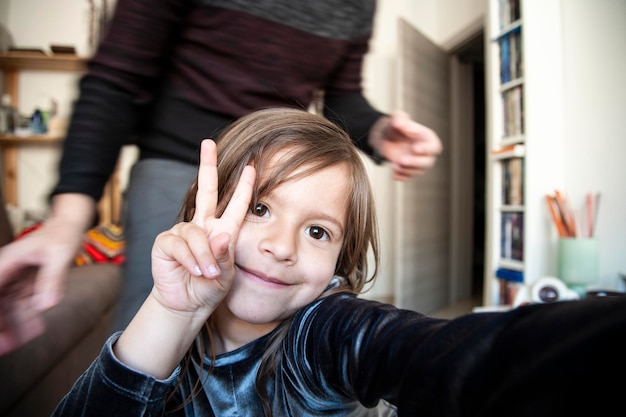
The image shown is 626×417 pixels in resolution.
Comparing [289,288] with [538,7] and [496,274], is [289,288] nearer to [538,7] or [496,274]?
[538,7]

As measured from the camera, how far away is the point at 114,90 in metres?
0.33

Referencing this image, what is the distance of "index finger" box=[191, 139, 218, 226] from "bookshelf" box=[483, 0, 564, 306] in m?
0.31

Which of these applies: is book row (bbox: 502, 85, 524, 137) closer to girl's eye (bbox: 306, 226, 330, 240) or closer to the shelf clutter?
girl's eye (bbox: 306, 226, 330, 240)

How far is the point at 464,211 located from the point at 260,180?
73.0 inches

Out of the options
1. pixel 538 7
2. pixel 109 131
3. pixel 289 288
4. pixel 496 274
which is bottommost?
pixel 496 274

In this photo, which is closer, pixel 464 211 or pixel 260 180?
pixel 260 180

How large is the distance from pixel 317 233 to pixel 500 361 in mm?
219

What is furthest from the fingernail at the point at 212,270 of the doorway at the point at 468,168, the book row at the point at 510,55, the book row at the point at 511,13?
the doorway at the point at 468,168

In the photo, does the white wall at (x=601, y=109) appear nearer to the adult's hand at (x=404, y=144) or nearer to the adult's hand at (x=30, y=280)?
the adult's hand at (x=404, y=144)

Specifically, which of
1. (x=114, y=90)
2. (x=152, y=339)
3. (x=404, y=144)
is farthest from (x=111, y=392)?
(x=404, y=144)

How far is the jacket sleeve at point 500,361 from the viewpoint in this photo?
0.10 metres

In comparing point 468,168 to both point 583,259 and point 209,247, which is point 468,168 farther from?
point 209,247

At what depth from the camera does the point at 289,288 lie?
325 mm

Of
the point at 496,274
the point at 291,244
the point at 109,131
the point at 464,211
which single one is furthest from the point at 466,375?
the point at 464,211
